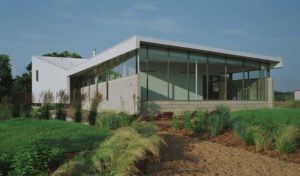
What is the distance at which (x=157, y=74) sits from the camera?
20922mm

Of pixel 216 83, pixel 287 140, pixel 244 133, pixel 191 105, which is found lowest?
pixel 287 140

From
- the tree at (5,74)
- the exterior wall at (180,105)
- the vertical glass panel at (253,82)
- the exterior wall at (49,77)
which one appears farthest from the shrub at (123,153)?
the tree at (5,74)

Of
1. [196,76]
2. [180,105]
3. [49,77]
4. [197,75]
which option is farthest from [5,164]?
[49,77]

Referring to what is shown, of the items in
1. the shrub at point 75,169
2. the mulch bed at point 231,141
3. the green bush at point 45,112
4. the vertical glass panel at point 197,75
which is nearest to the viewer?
the shrub at point 75,169

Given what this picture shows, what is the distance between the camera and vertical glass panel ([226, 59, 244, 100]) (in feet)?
73.9

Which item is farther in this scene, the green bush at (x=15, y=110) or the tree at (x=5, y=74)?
the tree at (x=5, y=74)

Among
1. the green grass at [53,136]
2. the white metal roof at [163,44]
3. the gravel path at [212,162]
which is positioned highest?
the white metal roof at [163,44]

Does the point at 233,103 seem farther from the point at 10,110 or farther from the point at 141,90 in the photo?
the point at 10,110

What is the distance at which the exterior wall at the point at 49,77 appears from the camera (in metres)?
33.9

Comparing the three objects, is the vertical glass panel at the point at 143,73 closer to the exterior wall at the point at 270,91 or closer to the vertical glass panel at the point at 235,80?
the vertical glass panel at the point at 235,80

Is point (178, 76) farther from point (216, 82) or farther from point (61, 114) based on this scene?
point (61, 114)

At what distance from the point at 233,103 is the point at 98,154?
16.0 metres

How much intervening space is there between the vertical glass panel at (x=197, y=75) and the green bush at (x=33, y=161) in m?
14.3

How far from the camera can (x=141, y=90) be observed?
18.5 meters
